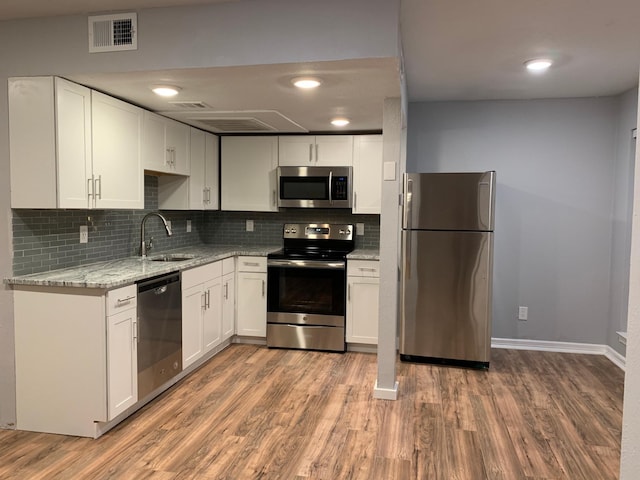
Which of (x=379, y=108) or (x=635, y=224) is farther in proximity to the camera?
(x=379, y=108)

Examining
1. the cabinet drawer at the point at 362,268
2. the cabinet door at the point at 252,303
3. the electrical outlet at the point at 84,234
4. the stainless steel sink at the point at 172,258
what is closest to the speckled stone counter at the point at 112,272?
the stainless steel sink at the point at 172,258

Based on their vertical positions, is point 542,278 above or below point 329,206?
below

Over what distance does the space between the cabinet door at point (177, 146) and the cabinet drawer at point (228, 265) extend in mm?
852

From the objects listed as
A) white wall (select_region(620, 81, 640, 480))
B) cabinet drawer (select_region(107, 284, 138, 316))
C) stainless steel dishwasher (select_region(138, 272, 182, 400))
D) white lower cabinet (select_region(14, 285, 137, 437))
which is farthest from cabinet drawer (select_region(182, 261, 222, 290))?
white wall (select_region(620, 81, 640, 480))

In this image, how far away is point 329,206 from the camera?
14.8 feet

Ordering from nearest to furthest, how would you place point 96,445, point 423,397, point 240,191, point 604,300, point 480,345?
point 96,445 < point 423,397 < point 480,345 < point 604,300 < point 240,191

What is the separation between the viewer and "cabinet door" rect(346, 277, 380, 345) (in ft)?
13.6

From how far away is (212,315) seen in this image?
393 cm

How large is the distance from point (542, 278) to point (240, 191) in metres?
3.03

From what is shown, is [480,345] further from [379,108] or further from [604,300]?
[379,108]

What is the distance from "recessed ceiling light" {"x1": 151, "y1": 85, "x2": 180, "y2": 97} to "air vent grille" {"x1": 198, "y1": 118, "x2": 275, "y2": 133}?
884 mm

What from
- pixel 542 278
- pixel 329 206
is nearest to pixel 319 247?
pixel 329 206

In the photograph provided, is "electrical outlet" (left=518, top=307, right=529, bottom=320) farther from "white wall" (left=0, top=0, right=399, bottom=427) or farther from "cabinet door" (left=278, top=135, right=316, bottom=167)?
"white wall" (left=0, top=0, right=399, bottom=427)

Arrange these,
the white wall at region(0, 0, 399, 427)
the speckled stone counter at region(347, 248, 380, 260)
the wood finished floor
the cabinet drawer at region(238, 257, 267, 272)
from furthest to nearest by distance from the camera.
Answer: the cabinet drawer at region(238, 257, 267, 272), the speckled stone counter at region(347, 248, 380, 260), the wood finished floor, the white wall at region(0, 0, 399, 427)
